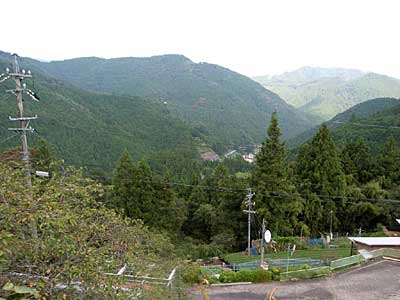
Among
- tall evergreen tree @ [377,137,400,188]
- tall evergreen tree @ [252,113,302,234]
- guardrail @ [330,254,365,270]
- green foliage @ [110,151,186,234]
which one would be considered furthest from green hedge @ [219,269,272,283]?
tall evergreen tree @ [377,137,400,188]

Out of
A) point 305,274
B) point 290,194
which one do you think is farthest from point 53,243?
point 290,194

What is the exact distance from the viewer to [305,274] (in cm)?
1272

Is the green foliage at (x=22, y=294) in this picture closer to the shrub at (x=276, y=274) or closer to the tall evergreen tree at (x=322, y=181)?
the shrub at (x=276, y=274)

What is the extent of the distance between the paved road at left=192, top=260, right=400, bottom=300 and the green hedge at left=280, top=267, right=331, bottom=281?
0.73ft

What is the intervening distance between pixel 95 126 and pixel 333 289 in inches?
3334

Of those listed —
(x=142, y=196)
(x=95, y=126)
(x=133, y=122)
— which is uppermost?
(x=133, y=122)

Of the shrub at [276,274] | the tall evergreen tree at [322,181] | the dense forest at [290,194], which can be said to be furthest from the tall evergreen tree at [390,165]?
the shrub at [276,274]

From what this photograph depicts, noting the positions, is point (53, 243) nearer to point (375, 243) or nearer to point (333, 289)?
point (333, 289)

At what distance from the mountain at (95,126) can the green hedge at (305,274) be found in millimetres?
48318

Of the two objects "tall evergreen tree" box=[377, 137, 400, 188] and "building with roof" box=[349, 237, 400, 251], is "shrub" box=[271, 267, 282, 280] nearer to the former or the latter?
"building with roof" box=[349, 237, 400, 251]

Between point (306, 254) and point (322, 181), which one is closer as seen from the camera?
point (306, 254)

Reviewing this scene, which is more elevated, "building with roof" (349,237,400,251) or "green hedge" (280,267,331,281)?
"building with roof" (349,237,400,251)

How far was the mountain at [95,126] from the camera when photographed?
6769 cm

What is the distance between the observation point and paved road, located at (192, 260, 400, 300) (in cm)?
1127
